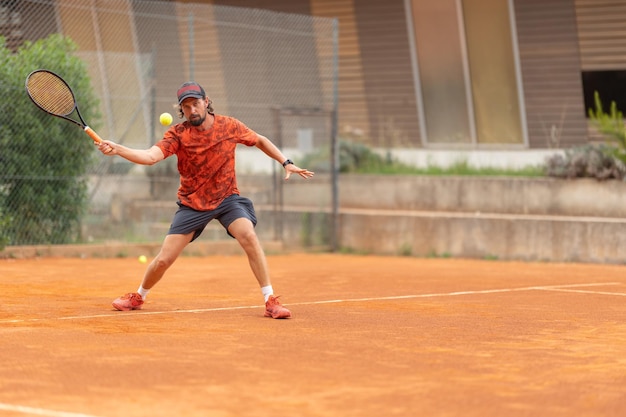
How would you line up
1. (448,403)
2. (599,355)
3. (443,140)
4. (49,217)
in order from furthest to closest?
(443,140), (49,217), (599,355), (448,403)

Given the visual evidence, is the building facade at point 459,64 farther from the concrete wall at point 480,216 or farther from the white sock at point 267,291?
the white sock at point 267,291

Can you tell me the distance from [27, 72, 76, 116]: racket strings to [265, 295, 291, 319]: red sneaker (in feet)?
7.46

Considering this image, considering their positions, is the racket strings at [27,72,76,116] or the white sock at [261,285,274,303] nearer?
the white sock at [261,285,274,303]

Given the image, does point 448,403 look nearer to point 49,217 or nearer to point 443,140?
point 49,217

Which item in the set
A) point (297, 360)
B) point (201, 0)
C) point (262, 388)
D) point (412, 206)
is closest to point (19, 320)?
point (297, 360)

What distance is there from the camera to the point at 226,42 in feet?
72.0

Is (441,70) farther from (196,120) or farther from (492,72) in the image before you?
(196,120)

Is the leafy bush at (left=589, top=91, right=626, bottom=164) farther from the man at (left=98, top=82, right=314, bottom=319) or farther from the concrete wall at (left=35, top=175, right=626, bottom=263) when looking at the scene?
the man at (left=98, top=82, right=314, bottom=319)

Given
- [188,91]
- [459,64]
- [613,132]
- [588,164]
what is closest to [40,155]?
[188,91]

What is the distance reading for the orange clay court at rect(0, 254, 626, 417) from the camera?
617cm

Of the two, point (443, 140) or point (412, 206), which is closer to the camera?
point (412, 206)

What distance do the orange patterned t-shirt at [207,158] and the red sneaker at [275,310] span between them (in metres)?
0.91

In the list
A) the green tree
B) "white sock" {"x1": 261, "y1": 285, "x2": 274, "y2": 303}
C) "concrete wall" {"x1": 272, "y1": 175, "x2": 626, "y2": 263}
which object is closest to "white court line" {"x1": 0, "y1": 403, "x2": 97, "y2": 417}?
"white sock" {"x1": 261, "y1": 285, "x2": 274, "y2": 303}

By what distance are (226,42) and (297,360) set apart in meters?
15.1
